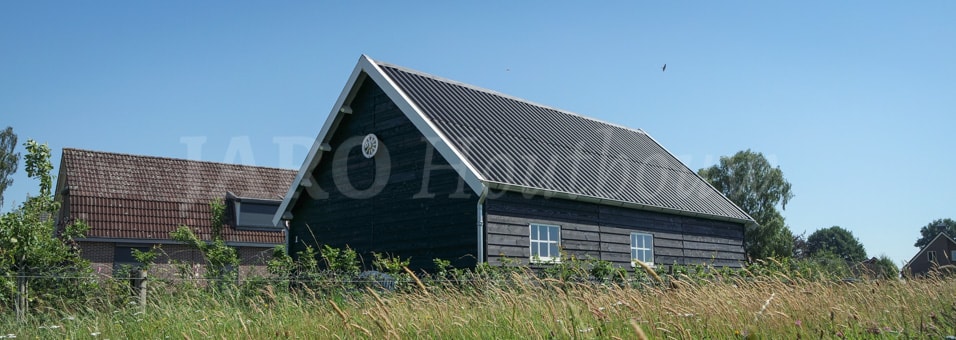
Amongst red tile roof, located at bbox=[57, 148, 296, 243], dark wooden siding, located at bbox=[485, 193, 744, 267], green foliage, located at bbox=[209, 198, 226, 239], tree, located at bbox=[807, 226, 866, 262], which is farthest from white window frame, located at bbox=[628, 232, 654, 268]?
tree, located at bbox=[807, 226, 866, 262]

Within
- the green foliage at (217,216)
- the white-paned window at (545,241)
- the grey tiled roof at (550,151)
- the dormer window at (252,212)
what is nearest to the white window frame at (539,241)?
the white-paned window at (545,241)

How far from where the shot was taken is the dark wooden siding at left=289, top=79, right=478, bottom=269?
59.5 ft

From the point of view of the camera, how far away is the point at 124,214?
31.3m

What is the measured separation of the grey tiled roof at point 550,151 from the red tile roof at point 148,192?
14793 millimetres

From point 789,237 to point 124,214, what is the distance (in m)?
39.2

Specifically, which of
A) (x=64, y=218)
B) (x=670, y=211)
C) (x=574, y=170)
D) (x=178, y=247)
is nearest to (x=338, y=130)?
(x=574, y=170)

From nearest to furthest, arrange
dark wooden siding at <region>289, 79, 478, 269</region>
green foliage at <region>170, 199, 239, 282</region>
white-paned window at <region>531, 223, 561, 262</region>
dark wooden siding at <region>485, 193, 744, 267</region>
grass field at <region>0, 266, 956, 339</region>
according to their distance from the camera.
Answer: grass field at <region>0, 266, 956, 339</region>, dark wooden siding at <region>485, 193, 744, 267</region>, green foliage at <region>170, 199, 239, 282</region>, dark wooden siding at <region>289, 79, 478, 269</region>, white-paned window at <region>531, 223, 561, 262</region>

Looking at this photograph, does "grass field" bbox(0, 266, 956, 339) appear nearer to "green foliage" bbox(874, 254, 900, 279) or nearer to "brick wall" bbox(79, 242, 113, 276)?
"green foliage" bbox(874, 254, 900, 279)

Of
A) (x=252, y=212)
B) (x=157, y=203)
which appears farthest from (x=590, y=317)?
(x=252, y=212)

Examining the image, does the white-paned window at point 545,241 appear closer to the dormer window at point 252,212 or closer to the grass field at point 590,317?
the grass field at point 590,317

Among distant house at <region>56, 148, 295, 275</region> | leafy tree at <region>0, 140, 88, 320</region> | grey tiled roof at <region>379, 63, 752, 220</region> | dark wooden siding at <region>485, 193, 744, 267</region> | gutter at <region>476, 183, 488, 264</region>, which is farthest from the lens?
distant house at <region>56, 148, 295, 275</region>

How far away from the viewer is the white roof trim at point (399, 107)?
17.6 metres

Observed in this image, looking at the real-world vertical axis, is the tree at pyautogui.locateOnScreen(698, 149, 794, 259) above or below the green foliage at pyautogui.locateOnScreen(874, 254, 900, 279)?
above

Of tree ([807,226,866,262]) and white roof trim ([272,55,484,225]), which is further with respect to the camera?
tree ([807,226,866,262])
